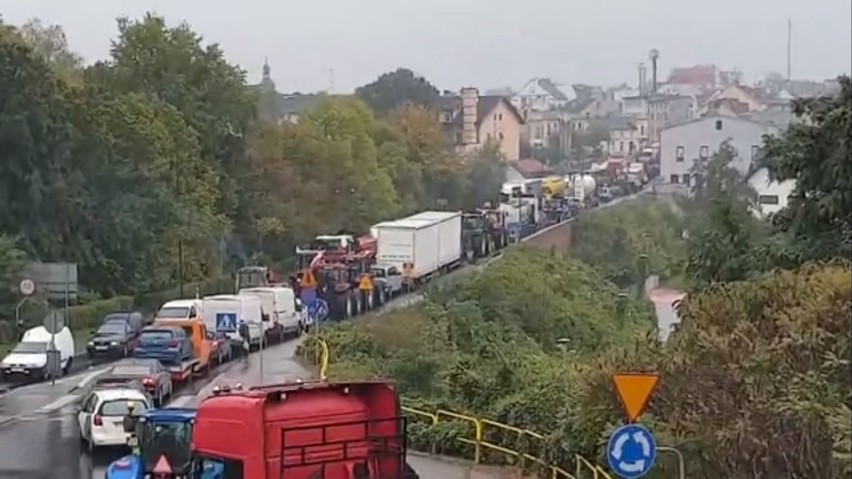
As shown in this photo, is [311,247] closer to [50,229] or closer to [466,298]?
[50,229]

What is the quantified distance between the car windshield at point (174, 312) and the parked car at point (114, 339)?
1.98 ft

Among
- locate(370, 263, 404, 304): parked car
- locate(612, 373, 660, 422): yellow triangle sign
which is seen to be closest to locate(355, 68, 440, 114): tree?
locate(370, 263, 404, 304): parked car

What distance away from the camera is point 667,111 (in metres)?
60.6

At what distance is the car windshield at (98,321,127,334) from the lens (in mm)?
36406

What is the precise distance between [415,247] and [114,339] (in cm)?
1493

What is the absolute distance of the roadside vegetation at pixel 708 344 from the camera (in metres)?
12.5

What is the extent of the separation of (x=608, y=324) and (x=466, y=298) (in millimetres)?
3451

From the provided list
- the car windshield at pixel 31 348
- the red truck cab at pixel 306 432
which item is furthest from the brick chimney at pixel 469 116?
the red truck cab at pixel 306 432

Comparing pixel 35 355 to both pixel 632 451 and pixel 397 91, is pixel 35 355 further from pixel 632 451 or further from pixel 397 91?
pixel 397 91

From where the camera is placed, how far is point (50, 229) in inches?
1756

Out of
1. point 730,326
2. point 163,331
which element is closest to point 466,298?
point 163,331

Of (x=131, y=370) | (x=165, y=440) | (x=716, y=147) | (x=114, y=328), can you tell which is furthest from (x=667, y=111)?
(x=165, y=440)

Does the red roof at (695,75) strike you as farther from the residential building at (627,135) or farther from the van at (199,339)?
the residential building at (627,135)

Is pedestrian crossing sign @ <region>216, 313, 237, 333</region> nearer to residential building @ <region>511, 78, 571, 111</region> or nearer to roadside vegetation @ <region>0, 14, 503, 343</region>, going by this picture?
roadside vegetation @ <region>0, 14, 503, 343</region>
